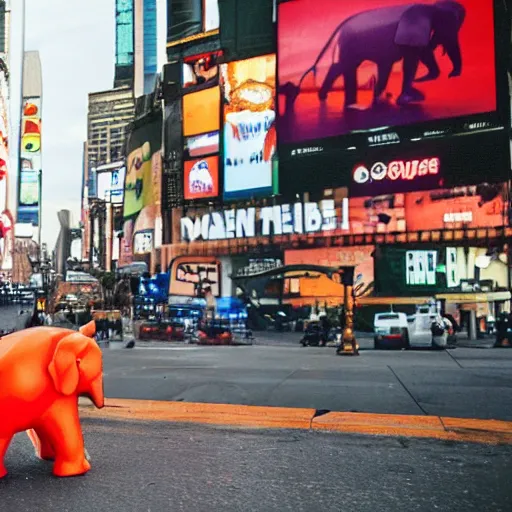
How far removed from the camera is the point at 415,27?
1438 cm

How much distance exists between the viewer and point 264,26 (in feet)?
53.5

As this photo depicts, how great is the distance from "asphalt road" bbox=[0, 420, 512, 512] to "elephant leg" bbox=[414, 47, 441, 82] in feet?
Answer: 36.6

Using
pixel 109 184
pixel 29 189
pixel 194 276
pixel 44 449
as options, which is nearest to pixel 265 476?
pixel 44 449

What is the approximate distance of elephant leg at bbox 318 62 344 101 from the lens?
15055 millimetres

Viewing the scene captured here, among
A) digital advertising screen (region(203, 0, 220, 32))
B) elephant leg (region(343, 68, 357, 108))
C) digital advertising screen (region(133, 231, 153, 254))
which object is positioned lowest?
digital advertising screen (region(133, 231, 153, 254))

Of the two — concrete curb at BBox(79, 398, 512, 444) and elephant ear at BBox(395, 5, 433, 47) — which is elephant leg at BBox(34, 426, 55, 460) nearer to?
concrete curb at BBox(79, 398, 512, 444)

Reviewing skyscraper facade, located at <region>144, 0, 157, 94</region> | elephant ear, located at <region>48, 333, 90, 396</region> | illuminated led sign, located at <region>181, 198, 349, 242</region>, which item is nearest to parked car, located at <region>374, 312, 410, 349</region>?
illuminated led sign, located at <region>181, 198, 349, 242</region>

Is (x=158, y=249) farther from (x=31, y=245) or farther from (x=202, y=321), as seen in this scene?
(x=31, y=245)

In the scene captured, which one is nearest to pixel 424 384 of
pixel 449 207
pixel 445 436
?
pixel 445 436

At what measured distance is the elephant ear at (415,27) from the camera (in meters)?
14.2

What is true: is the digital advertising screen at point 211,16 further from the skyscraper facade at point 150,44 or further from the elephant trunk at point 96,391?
the elephant trunk at point 96,391

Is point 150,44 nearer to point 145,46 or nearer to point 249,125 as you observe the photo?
point 145,46

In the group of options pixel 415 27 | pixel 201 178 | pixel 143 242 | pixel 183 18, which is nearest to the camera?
pixel 415 27

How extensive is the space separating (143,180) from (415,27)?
517 inches
